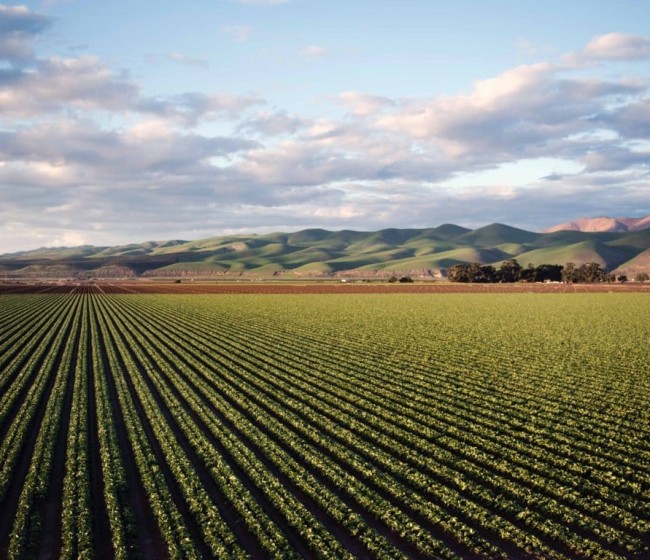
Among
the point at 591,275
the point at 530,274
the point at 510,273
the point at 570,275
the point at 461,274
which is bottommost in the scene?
the point at 591,275

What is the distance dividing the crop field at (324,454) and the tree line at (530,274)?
449ft

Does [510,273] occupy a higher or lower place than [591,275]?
higher

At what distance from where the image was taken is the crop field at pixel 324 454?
12852mm

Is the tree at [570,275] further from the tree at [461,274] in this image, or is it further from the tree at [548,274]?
the tree at [461,274]

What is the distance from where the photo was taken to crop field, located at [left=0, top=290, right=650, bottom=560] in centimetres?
1285

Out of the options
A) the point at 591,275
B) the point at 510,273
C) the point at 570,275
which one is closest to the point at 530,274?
the point at 510,273

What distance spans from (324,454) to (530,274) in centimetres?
17062

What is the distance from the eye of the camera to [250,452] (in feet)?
58.6

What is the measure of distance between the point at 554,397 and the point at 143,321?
47363 mm

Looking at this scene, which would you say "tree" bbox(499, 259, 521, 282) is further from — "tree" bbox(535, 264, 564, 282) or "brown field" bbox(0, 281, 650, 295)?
"brown field" bbox(0, 281, 650, 295)

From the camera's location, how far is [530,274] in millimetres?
174125

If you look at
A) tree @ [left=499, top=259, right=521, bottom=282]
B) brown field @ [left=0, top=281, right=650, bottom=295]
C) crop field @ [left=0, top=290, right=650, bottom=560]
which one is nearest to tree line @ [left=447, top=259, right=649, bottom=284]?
tree @ [left=499, top=259, right=521, bottom=282]

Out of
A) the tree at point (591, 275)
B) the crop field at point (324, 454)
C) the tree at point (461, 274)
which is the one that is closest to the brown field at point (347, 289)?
the tree at point (591, 275)

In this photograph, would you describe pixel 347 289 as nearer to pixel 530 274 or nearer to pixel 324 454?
pixel 530 274
